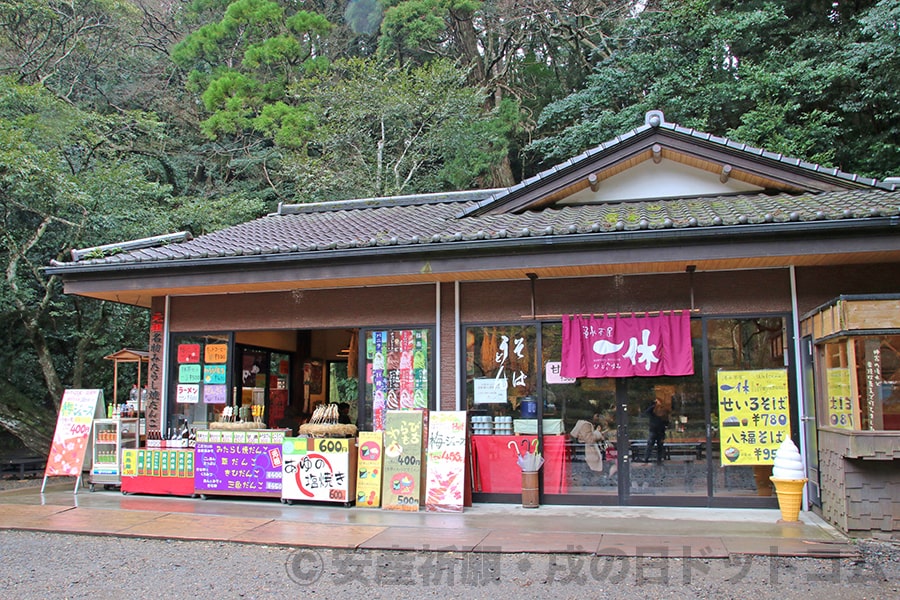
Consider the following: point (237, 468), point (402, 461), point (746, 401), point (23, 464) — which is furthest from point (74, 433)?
point (746, 401)

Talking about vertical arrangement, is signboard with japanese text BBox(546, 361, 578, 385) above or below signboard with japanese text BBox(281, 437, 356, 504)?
above

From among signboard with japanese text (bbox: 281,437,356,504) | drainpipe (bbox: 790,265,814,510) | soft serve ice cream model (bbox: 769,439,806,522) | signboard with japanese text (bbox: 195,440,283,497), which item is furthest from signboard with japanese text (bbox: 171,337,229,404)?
drainpipe (bbox: 790,265,814,510)

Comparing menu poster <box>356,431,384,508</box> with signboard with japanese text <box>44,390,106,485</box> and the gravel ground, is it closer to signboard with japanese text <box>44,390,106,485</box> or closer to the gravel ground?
the gravel ground

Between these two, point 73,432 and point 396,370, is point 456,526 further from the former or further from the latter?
point 73,432

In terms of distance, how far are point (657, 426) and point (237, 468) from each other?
5662mm

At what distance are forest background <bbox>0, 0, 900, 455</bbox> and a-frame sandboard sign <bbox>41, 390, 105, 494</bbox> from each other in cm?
530

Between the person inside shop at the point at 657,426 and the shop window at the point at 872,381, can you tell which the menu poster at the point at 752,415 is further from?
the shop window at the point at 872,381

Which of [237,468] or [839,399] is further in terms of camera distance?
[237,468]

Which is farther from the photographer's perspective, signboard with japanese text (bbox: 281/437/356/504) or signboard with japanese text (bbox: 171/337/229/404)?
signboard with japanese text (bbox: 171/337/229/404)

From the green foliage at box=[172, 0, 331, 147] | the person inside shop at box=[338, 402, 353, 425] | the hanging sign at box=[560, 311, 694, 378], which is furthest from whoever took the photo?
the green foliage at box=[172, 0, 331, 147]

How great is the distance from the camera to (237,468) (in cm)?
1002

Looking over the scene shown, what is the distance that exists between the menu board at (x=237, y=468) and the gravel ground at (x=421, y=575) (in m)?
2.59

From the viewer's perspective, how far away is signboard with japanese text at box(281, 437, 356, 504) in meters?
9.45

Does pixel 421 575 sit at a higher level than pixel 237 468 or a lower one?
lower
